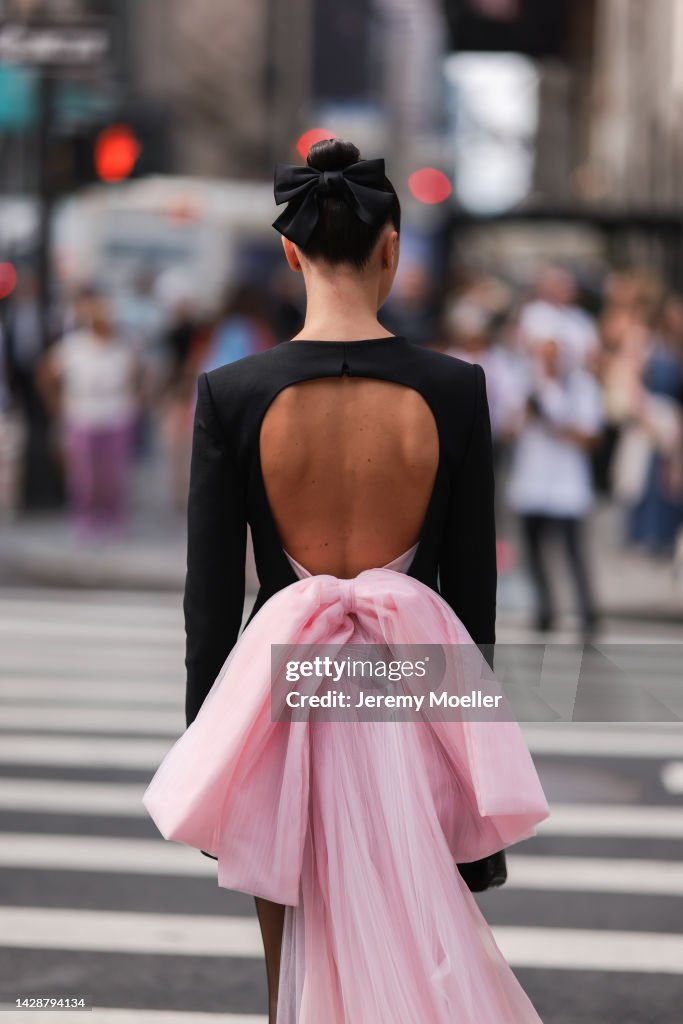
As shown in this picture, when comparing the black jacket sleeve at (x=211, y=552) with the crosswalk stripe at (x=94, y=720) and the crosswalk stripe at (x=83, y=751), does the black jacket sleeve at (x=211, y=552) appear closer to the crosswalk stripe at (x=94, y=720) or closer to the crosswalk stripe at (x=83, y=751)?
the crosswalk stripe at (x=83, y=751)

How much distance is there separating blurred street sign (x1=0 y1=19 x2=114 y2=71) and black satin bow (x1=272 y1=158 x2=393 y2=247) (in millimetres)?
11653

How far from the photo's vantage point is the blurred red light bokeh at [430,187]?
3830 cm

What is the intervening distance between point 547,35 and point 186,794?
19351mm

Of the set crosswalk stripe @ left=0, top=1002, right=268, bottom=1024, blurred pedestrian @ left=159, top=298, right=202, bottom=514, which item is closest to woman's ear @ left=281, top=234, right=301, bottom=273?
crosswalk stripe @ left=0, top=1002, right=268, bottom=1024

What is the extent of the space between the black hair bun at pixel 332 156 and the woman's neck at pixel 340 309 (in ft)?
0.64

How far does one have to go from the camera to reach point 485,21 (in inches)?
837

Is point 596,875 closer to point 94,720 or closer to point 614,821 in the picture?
point 614,821

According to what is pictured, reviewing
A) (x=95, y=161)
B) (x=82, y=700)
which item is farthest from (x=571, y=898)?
(x=95, y=161)

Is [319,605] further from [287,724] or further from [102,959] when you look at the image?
[102,959]

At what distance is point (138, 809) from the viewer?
679cm

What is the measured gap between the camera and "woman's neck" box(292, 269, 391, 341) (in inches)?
128

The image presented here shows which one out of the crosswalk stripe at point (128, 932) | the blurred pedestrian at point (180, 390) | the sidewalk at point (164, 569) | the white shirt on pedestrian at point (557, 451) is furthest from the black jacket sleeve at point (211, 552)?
the blurred pedestrian at point (180, 390)

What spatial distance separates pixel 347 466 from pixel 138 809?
3886 mm

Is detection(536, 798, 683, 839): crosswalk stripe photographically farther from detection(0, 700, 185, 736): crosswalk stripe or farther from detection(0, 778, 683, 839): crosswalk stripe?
detection(0, 700, 185, 736): crosswalk stripe
